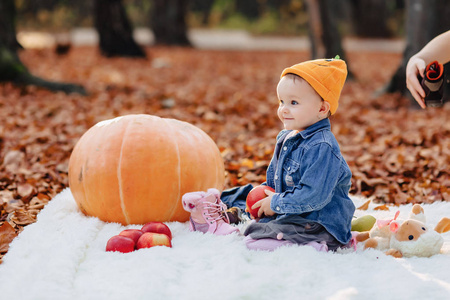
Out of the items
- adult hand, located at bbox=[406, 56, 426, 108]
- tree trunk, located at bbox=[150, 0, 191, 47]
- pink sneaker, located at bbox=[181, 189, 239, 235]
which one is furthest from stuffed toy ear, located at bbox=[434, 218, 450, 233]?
tree trunk, located at bbox=[150, 0, 191, 47]

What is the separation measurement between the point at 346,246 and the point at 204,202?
0.84 m

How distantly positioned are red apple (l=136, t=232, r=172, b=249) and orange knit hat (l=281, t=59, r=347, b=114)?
113 centimetres

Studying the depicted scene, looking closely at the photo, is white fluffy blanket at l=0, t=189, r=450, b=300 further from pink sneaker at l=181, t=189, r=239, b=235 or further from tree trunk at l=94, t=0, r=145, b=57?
tree trunk at l=94, t=0, r=145, b=57

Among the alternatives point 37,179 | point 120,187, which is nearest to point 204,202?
point 120,187

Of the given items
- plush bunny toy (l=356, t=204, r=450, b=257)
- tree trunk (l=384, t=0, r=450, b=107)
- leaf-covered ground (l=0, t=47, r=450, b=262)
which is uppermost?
tree trunk (l=384, t=0, r=450, b=107)

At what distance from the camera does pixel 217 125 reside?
20.5ft

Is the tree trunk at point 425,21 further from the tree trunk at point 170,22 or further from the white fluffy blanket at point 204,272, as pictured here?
the tree trunk at point 170,22

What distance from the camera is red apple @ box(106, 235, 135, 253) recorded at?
8.79 ft

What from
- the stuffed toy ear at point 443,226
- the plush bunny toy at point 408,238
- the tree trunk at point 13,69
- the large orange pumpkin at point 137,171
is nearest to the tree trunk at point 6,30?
the tree trunk at point 13,69

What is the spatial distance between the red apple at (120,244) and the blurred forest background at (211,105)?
599mm

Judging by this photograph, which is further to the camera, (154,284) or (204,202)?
(204,202)

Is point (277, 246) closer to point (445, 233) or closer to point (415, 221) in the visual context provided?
point (415, 221)

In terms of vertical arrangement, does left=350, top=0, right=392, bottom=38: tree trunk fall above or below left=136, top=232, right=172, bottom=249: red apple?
below

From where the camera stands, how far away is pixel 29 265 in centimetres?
248
